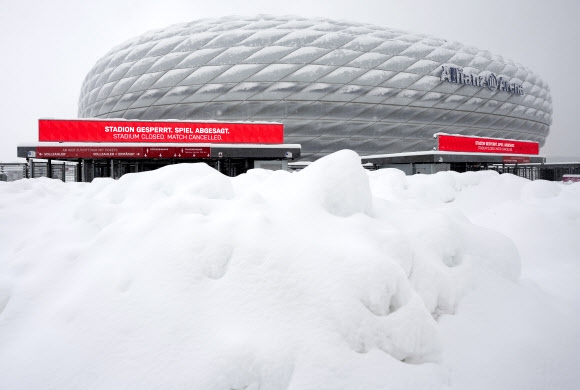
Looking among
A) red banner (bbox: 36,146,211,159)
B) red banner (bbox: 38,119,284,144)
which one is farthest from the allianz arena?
red banner (bbox: 36,146,211,159)

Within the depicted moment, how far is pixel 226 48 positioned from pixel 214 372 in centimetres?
2459

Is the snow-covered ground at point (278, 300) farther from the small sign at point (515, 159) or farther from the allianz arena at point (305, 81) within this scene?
the small sign at point (515, 159)

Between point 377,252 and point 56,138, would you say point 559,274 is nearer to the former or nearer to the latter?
point 377,252

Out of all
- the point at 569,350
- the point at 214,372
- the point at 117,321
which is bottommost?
the point at 569,350

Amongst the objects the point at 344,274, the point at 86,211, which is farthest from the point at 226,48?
the point at 344,274

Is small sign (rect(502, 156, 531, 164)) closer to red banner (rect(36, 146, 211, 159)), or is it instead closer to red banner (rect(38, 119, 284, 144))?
red banner (rect(38, 119, 284, 144))

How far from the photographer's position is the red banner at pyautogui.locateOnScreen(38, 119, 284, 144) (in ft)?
49.4

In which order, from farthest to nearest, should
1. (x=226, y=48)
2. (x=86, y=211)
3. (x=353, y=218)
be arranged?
(x=226, y=48) → (x=86, y=211) → (x=353, y=218)

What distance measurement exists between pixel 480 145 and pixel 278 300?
23995 millimetres

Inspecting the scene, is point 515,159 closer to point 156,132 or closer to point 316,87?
point 316,87

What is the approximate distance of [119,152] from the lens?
15.4m

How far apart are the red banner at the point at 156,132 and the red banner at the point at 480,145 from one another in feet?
35.1

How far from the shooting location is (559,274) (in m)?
3.75

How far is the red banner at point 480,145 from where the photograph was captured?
68.6ft
